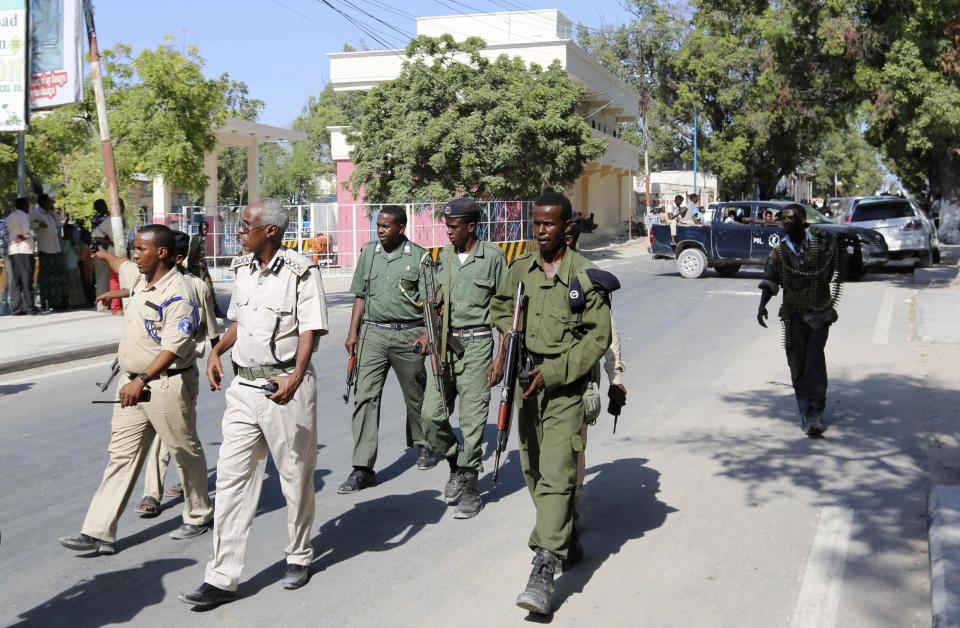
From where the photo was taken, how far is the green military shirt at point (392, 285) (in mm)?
6539

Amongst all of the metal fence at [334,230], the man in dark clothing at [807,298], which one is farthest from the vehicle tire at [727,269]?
the man in dark clothing at [807,298]

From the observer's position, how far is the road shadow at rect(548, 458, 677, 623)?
498 centimetres

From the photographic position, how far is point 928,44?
21.0m

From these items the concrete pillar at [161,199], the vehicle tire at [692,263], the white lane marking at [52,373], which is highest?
the concrete pillar at [161,199]

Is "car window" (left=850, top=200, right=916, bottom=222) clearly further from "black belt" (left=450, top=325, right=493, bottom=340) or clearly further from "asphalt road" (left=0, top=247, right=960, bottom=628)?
"black belt" (left=450, top=325, right=493, bottom=340)

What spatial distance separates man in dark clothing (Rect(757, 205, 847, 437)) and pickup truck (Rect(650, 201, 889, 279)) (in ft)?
45.6

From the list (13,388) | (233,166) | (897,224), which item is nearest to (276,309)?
(13,388)

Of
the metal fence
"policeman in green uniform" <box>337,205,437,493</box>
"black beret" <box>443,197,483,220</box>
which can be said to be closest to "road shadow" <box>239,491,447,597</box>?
"policeman in green uniform" <box>337,205,437,493</box>

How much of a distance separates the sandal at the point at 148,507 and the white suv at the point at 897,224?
2086 centimetres

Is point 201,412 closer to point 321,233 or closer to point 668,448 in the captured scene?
point 668,448

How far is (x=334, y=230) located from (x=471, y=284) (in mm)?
23886

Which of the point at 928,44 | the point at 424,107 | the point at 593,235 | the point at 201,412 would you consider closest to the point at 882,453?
the point at 201,412

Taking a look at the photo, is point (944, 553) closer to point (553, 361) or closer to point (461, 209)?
point (553, 361)

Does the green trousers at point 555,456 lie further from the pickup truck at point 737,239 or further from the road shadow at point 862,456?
the pickup truck at point 737,239
